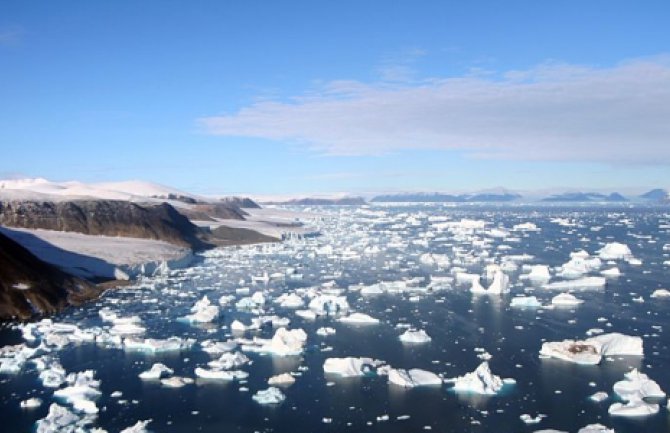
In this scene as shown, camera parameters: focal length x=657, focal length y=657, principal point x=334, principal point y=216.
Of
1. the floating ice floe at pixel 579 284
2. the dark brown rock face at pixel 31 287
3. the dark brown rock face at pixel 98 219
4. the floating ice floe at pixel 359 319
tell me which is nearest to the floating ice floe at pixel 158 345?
the floating ice floe at pixel 359 319

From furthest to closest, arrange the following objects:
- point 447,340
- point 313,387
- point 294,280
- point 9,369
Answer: point 294,280 → point 447,340 → point 9,369 → point 313,387

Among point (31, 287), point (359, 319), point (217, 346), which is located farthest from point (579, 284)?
point (31, 287)

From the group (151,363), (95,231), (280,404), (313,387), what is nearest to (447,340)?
(313,387)

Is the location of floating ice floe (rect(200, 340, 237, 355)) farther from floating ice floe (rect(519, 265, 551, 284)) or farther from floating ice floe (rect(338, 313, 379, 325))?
floating ice floe (rect(519, 265, 551, 284))

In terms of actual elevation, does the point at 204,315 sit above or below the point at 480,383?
above

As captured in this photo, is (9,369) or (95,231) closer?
(9,369)

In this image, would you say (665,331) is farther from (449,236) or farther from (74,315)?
(449,236)

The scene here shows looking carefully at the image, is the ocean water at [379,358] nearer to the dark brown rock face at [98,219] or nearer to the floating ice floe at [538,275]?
the floating ice floe at [538,275]

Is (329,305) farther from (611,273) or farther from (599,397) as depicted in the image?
(611,273)
